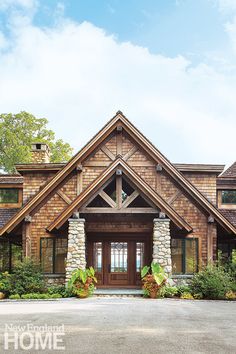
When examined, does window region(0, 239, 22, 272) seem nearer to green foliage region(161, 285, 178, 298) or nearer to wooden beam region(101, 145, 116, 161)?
wooden beam region(101, 145, 116, 161)

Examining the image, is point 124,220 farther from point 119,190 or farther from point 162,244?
point 162,244

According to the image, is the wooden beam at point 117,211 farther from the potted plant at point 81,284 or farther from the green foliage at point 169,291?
the green foliage at point 169,291

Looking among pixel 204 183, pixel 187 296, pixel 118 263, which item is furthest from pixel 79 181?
pixel 187 296

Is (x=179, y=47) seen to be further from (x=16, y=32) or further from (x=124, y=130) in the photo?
(x=16, y=32)

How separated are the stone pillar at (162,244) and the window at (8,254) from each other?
703 cm

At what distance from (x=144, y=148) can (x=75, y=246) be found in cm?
504

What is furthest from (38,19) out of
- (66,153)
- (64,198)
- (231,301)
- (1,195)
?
(66,153)

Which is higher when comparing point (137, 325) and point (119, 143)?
point (119, 143)

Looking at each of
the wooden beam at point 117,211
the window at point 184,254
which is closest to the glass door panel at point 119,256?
the window at point 184,254

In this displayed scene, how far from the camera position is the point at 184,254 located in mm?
20625

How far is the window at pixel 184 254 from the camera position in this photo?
2042 centimetres

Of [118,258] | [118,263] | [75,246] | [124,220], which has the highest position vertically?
[124,220]

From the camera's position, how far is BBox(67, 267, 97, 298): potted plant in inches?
710

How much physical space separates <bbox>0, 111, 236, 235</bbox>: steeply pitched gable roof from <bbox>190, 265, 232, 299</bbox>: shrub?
2.43 meters
